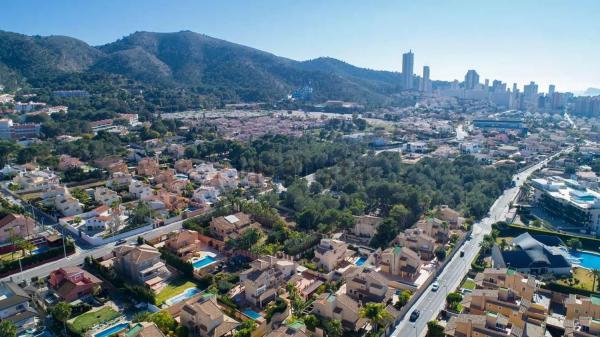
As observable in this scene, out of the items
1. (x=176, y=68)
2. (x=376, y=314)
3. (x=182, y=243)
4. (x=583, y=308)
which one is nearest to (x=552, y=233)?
(x=583, y=308)

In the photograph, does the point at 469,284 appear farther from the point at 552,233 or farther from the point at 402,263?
the point at 552,233

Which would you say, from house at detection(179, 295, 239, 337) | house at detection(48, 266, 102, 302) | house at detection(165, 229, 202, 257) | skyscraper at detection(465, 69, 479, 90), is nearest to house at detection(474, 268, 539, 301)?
house at detection(179, 295, 239, 337)

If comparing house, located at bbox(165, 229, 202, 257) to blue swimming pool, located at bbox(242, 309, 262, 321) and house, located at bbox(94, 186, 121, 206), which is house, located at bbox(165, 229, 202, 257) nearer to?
blue swimming pool, located at bbox(242, 309, 262, 321)

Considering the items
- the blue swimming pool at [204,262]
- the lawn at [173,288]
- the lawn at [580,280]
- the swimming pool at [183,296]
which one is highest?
the blue swimming pool at [204,262]

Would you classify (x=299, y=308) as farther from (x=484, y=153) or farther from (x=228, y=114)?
(x=228, y=114)

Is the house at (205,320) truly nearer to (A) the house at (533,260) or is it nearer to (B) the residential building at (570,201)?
(A) the house at (533,260)

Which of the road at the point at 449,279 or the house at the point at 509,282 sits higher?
the house at the point at 509,282

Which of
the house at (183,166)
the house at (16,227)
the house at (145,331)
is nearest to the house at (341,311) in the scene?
the house at (145,331)
